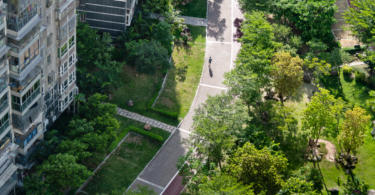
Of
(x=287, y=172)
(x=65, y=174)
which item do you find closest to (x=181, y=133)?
(x=287, y=172)

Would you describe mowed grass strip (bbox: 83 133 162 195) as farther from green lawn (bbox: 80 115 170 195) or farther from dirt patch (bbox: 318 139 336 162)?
dirt patch (bbox: 318 139 336 162)

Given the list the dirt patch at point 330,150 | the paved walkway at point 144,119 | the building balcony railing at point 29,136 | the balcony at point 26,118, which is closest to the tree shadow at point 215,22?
the paved walkway at point 144,119

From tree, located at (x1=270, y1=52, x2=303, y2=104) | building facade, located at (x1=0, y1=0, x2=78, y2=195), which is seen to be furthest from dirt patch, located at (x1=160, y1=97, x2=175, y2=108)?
building facade, located at (x1=0, y1=0, x2=78, y2=195)

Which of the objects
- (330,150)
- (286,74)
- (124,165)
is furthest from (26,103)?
(330,150)

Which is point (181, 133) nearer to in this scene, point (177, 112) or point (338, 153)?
point (177, 112)

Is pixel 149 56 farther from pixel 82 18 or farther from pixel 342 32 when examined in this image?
pixel 342 32

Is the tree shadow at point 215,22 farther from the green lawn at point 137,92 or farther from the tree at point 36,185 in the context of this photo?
the tree at point 36,185
